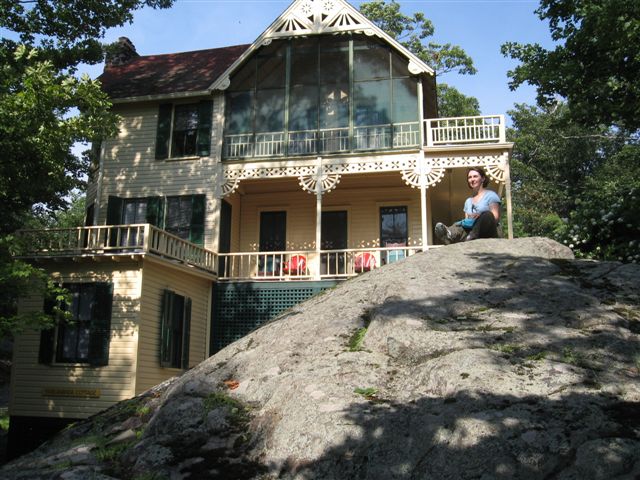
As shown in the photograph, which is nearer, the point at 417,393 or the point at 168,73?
the point at 417,393

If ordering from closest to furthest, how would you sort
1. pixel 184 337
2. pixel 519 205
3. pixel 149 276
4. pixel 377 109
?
pixel 149 276, pixel 184 337, pixel 377 109, pixel 519 205

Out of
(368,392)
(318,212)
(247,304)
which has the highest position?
(318,212)

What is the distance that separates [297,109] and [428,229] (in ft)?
19.6

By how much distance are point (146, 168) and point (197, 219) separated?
279 centimetres

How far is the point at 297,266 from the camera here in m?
18.6

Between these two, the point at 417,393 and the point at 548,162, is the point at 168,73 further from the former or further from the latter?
the point at 548,162

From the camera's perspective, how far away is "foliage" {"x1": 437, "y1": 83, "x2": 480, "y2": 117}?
33875mm

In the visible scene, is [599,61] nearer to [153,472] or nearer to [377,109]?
[377,109]

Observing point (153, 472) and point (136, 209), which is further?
point (136, 209)

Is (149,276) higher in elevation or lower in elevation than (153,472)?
higher

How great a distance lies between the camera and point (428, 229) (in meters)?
19.8

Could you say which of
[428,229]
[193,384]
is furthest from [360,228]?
[193,384]

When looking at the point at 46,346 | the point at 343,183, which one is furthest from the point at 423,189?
the point at 46,346

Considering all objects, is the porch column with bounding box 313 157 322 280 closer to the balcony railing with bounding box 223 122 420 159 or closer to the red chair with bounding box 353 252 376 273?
the balcony railing with bounding box 223 122 420 159
